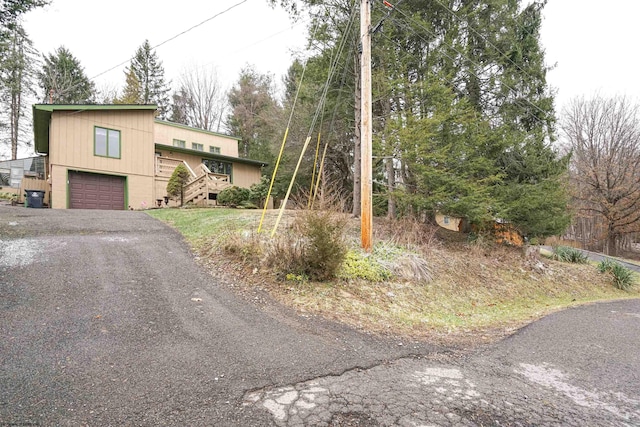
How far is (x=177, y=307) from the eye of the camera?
431cm

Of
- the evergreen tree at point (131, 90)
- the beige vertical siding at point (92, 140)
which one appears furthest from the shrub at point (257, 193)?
the evergreen tree at point (131, 90)

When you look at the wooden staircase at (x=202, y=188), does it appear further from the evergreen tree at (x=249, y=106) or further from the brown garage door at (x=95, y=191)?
the evergreen tree at (x=249, y=106)

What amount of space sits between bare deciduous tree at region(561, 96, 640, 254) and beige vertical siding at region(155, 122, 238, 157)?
25012 mm

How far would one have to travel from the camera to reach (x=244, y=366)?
2938 mm

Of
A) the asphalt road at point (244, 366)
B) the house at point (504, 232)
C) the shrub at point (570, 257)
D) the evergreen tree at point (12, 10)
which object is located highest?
the evergreen tree at point (12, 10)

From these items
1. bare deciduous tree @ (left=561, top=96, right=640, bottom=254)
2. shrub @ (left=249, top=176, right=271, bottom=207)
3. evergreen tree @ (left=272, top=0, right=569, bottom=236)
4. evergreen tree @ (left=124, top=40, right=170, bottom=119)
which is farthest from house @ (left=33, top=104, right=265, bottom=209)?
bare deciduous tree @ (left=561, top=96, right=640, bottom=254)

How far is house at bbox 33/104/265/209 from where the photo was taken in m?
13.5

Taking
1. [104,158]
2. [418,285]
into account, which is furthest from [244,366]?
[104,158]

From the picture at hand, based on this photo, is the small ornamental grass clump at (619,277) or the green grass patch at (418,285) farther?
the small ornamental grass clump at (619,277)

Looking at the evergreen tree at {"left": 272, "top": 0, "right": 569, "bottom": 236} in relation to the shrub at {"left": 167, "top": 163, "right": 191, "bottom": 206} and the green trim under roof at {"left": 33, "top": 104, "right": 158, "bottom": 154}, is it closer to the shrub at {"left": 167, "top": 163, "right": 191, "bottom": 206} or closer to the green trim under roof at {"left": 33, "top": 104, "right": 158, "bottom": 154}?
the shrub at {"left": 167, "top": 163, "right": 191, "bottom": 206}

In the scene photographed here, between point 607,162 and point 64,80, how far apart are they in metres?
45.6

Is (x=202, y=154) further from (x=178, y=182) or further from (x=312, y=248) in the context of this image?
(x=312, y=248)

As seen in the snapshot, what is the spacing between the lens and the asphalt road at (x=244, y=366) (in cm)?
228

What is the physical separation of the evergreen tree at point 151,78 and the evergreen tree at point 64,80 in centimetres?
440
